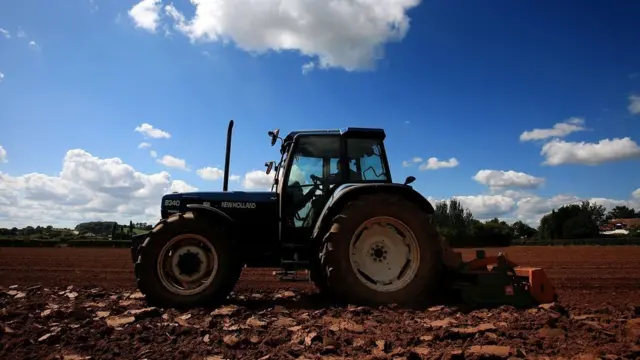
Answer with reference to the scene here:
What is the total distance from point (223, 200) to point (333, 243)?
1882 millimetres

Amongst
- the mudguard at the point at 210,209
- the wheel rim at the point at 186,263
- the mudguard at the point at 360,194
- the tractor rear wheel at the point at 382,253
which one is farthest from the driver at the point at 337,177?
the wheel rim at the point at 186,263

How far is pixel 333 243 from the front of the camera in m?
5.16

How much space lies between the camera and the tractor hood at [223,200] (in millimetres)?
6246

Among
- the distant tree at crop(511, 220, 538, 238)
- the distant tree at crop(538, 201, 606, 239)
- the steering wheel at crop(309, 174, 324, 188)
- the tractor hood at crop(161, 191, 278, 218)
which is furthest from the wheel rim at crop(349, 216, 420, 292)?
the distant tree at crop(511, 220, 538, 238)

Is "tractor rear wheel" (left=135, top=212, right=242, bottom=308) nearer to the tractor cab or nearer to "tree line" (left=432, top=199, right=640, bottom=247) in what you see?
the tractor cab

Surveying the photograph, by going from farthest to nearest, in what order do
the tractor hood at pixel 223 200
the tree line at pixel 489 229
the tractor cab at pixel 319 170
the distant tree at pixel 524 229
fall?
the distant tree at pixel 524 229
the tree line at pixel 489 229
the tractor hood at pixel 223 200
the tractor cab at pixel 319 170

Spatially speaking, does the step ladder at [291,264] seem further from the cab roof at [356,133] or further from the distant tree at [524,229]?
the distant tree at [524,229]

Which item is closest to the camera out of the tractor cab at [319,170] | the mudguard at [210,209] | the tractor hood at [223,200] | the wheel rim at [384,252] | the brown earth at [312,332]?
the brown earth at [312,332]

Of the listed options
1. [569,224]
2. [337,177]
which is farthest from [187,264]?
[569,224]

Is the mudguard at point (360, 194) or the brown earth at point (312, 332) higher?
the mudguard at point (360, 194)

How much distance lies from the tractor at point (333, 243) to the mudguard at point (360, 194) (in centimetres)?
1

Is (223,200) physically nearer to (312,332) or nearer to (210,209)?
(210,209)

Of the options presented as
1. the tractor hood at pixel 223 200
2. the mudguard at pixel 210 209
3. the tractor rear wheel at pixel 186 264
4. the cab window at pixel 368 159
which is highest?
the cab window at pixel 368 159

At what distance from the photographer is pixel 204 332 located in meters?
4.07
